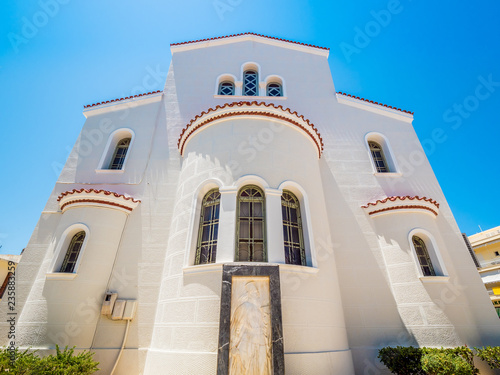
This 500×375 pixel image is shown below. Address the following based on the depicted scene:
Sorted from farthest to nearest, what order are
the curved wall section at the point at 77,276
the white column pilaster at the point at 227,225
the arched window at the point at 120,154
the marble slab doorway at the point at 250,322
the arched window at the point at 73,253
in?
1. the arched window at the point at 120,154
2. the arched window at the point at 73,253
3. the curved wall section at the point at 77,276
4. the white column pilaster at the point at 227,225
5. the marble slab doorway at the point at 250,322

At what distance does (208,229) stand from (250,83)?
27.3ft

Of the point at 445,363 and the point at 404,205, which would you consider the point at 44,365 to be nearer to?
the point at 445,363

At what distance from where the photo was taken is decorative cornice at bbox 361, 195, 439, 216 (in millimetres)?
7586

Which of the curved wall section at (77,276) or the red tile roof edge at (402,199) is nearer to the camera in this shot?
the curved wall section at (77,276)

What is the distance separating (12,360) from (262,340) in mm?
4881

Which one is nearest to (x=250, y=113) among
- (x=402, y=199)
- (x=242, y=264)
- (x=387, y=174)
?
(x=242, y=264)

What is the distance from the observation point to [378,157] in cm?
1001

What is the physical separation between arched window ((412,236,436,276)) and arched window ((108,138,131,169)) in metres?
10.6

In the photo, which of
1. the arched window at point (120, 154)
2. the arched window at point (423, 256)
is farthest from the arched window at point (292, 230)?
the arched window at point (120, 154)

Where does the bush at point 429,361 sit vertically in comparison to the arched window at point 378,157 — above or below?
below

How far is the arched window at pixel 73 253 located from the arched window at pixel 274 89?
9.42 m

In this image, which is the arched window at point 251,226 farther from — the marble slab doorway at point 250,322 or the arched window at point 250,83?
the arched window at point 250,83

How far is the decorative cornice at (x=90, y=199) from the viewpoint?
292 inches

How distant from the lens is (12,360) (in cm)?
473
